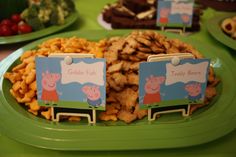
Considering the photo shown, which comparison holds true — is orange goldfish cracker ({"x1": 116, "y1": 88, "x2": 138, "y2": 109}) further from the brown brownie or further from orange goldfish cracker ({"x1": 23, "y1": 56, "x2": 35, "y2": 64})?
the brown brownie

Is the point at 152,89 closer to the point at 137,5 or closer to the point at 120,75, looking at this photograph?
the point at 120,75

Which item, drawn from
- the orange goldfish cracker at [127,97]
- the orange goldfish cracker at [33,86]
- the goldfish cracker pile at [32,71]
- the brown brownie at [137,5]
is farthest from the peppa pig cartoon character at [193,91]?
the brown brownie at [137,5]

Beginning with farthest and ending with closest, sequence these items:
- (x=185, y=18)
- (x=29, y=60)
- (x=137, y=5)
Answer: (x=137, y=5), (x=185, y=18), (x=29, y=60)

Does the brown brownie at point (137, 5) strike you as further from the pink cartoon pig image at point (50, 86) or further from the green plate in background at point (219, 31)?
the pink cartoon pig image at point (50, 86)

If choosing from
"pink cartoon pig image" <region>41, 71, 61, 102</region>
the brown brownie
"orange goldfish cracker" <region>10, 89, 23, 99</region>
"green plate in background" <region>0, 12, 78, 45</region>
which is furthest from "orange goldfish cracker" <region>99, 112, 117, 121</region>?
the brown brownie

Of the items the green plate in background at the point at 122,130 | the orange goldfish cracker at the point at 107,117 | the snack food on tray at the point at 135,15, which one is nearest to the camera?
the green plate in background at the point at 122,130

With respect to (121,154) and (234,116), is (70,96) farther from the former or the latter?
(234,116)

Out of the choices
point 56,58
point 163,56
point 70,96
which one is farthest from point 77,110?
point 163,56

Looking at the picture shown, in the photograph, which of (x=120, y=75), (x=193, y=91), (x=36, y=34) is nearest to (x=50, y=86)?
(x=120, y=75)
